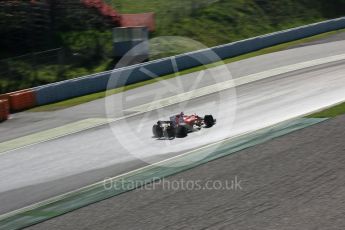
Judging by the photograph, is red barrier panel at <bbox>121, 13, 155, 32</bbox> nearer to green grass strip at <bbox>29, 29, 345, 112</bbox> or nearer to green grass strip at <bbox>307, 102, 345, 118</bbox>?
green grass strip at <bbox>29, 29, 345, 112</bbox>

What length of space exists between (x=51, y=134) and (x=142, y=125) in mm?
2911

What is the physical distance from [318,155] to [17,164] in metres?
7.54

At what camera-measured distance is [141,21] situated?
35.7m

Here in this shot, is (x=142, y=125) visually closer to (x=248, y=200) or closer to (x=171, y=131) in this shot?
(x=171, y=131)

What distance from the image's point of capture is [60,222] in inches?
425

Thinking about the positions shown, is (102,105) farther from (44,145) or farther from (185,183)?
(185,183)

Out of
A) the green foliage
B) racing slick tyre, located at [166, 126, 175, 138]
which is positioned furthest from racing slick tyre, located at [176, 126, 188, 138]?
the green foliage

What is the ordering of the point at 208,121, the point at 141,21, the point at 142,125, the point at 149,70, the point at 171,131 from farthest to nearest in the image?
the point at 141,21, the point at 149,70, the point at 142,125, the point at 208,121, the point at 171,131

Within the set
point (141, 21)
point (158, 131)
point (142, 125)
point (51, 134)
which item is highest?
point (141, 21)

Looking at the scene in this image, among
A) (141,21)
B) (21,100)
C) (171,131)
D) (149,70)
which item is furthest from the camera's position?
(141,21)

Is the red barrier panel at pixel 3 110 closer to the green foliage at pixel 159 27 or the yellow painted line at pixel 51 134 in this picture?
the yellow painted line at pixel 51 134

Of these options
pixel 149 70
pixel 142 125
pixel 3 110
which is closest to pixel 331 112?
pixel 142 125

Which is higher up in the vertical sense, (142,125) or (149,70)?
(149,70)

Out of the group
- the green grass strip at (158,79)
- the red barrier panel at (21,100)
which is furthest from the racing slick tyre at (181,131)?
the red barrier panel at (21,100)
